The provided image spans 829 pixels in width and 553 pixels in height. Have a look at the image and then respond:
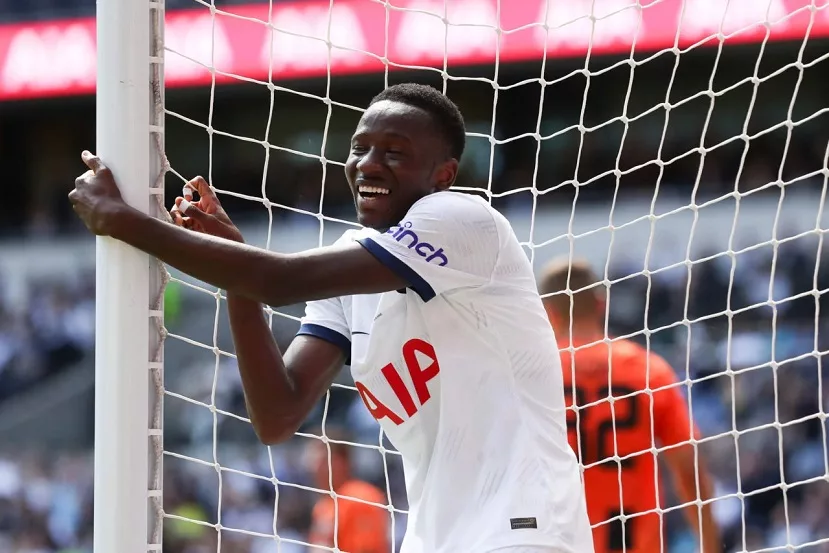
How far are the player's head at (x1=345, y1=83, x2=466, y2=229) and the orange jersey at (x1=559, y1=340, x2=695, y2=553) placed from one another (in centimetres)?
124

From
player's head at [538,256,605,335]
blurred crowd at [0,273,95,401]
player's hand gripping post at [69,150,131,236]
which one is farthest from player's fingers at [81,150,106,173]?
blurred crowd at [0,273,95,401]

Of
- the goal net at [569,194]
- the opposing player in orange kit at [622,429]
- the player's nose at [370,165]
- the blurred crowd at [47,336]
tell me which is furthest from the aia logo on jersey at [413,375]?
the blurred crowd at [47,336]

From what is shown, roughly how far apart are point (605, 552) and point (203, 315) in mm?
7296

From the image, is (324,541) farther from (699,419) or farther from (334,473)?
(699,419)

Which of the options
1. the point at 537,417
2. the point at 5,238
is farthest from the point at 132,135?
the point at 5,238

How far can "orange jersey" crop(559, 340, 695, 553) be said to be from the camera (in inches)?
141

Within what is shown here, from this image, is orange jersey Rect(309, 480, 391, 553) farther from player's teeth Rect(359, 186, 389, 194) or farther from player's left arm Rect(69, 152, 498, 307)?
player's left arm Rect(69, 152, 498, 307)

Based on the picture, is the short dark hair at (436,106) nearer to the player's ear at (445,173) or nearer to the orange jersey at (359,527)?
the player's ear at (445,173)

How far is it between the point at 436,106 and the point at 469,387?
0.59 m

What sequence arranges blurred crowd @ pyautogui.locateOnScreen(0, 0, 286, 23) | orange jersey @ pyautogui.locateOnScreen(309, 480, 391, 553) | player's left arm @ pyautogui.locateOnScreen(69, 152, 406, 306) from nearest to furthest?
player's left arm @ pyautogui.locateOnScreen(69, 152, 406, 306), orange jersey @ pyautogui.locateOnScreen(309, 480, 391, 553), blurred crowd @ pyautogui.locateOnScreen(0, 0, 286, 23)

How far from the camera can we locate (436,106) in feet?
8.30

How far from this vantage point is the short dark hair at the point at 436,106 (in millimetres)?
2516

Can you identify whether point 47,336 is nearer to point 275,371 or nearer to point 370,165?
point 275,371

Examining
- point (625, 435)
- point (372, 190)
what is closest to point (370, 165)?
point (372, 190)
